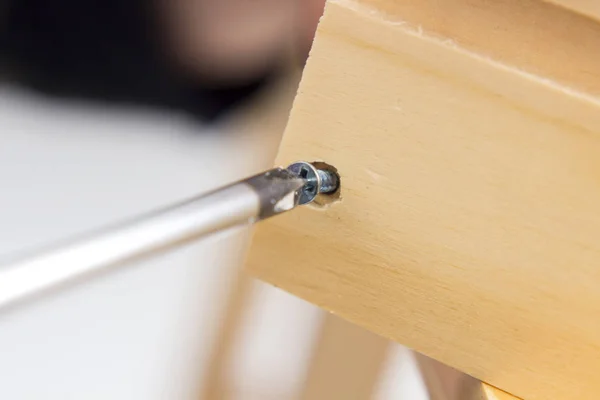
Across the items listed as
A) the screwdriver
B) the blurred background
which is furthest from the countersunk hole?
the blurred background

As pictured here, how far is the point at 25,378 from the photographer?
1.15 feet

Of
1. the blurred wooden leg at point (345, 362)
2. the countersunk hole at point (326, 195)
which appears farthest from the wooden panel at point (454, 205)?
the blurred wooden leg at point (345, 362)

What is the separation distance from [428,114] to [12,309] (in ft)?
0.35

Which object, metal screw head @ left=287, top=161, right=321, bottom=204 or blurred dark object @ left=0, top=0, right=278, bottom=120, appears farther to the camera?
blurred dark object @ left=0, top=0, right=278, bottom=120

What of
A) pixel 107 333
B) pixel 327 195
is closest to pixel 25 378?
pixel 107 333

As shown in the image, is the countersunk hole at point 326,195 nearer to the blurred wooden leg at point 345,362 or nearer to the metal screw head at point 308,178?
the metal screw head at point 308,178

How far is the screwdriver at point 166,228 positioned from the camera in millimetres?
123

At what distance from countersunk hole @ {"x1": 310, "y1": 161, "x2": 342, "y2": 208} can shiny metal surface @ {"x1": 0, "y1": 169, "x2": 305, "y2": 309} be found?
0.01 m

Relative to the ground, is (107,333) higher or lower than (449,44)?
lower

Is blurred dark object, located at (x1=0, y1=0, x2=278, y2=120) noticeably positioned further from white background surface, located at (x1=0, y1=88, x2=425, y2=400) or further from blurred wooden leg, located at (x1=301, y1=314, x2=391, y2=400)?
blurred wooden leg, located at (x1=301, y1=314, x2=391, y2=400)

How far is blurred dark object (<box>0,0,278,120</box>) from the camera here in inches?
12.8

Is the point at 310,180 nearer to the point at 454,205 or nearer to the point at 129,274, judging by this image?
the point at 454,205

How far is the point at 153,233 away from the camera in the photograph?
0.15 metres

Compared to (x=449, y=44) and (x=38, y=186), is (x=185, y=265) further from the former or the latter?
(x=449, y=44)
